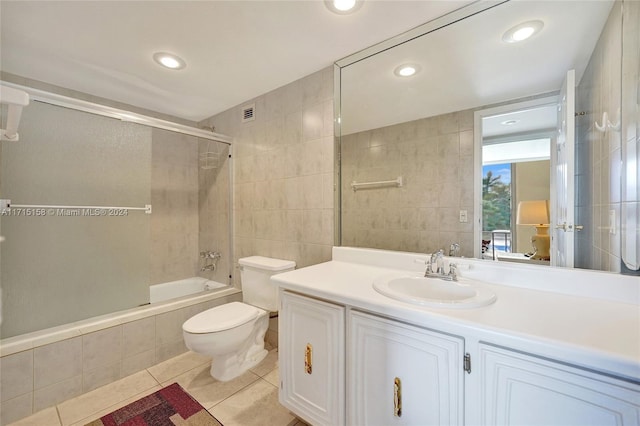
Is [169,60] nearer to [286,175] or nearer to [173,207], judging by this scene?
[286,175]

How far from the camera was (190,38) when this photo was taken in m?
1.58

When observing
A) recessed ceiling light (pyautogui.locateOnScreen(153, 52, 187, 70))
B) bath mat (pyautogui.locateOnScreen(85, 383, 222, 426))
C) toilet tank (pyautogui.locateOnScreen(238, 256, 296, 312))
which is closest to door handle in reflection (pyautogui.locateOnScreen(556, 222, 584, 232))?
toilet tank (pyautogui.locateOnScreen(238, 256, 296, 312))

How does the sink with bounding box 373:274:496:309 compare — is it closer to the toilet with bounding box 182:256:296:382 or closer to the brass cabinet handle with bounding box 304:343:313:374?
the brass cabinet handle with bounding box 304:343:313:374

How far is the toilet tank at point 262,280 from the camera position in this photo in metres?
2.00

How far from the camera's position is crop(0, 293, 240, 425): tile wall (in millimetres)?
1444

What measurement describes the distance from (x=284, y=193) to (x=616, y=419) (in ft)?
6.45

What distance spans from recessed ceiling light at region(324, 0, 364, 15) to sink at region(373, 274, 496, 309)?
1.40 m

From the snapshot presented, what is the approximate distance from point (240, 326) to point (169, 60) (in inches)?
75.6

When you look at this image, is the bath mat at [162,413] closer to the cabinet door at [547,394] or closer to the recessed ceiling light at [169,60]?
the cabinet door at [547,394]

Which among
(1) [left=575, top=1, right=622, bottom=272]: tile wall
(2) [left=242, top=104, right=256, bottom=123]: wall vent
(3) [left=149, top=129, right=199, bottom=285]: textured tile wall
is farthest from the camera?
(3) [left=149, top=129, right=199, bottom=285]: textured tile wall

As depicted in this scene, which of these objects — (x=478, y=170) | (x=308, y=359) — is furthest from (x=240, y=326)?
(x=478, y=170)

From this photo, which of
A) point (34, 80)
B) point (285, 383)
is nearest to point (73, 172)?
point (34, 80)

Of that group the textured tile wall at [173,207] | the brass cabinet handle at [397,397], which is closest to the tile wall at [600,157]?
the brass cabinet handle at [397,397]

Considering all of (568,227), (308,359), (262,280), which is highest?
(568,227)
